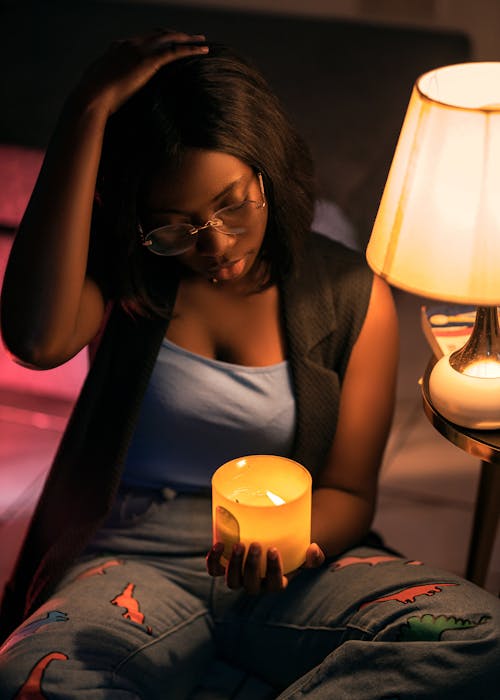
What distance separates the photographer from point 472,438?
1.17 meters

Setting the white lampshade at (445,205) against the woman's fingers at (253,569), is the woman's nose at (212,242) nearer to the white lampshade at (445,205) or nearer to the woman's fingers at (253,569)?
the white lampshade at (445,205)

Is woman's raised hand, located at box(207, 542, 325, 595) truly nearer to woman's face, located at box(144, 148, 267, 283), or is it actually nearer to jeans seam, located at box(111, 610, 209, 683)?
jeans seam, located at box(111, 610, 209, 683)

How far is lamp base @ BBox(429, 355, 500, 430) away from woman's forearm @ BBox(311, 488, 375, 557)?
246mm

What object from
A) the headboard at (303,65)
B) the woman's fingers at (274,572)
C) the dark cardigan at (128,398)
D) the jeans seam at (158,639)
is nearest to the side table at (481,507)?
the dark cardigan at (128,398)

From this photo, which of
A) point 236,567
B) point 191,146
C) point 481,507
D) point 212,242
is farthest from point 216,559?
point 481,507

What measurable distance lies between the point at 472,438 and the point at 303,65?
1645mm

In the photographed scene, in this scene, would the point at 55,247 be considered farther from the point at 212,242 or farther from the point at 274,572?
the point at 274,572

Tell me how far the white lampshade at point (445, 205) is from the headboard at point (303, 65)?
45.5 inches

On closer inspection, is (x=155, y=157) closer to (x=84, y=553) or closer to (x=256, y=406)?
(x=256, y=406)

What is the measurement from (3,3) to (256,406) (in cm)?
219

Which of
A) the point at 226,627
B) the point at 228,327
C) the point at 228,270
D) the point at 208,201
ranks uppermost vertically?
the point at 208,201

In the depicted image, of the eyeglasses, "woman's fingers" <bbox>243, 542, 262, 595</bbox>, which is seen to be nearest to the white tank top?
the eyeglasses

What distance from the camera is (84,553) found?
1.39 meters

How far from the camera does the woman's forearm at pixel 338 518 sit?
1.32m
